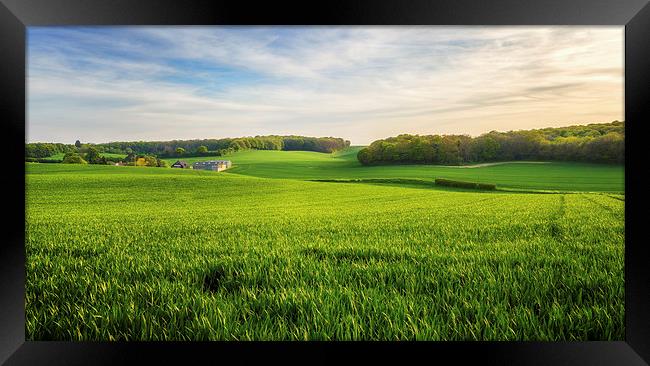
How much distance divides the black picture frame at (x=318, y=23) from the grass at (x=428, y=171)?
967 centimetres

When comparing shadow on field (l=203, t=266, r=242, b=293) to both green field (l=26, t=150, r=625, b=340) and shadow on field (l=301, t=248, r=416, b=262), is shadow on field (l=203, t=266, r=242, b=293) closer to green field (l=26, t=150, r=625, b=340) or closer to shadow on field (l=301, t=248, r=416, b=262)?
green field (l=26, t=150, r=625, b=340)

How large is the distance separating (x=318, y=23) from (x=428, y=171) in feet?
46.0

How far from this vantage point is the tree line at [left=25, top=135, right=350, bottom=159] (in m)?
10.6

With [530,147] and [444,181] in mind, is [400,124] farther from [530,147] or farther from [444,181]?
[444,181]

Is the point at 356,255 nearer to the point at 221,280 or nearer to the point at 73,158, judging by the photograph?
the point at 221,280

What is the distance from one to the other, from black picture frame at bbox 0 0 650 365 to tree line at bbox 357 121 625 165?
9.07m

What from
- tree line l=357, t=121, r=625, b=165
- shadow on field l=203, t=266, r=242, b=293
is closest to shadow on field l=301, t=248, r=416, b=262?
shadow on field l=203, t=266, r=242, b=293

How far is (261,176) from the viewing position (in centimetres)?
1945

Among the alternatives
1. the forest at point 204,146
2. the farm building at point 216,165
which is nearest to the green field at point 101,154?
the forest at point 204,146

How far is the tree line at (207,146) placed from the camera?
10641 millimetres

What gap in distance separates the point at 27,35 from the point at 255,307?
93.3 inches

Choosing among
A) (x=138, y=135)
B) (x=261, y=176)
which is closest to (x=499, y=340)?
(x=138, y=135)

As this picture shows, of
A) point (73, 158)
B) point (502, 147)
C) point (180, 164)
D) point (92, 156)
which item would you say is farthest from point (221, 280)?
point (92, 156)

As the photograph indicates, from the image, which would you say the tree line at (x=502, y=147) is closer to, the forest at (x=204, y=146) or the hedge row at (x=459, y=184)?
the hedge row at (x=459, y=184)
